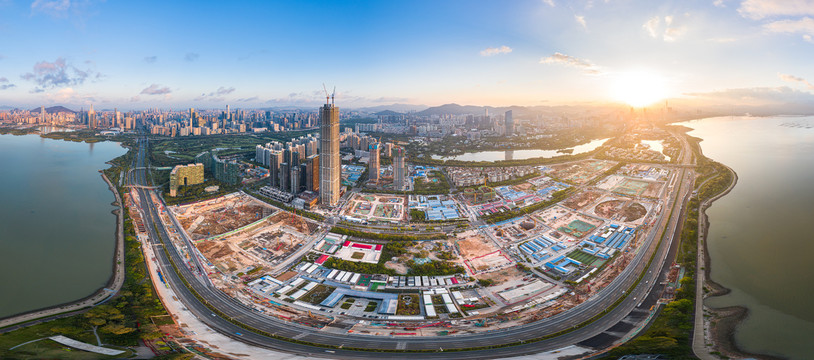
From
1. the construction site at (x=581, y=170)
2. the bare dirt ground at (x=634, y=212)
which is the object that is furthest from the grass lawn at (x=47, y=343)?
the construction site at (x=581, y=170)

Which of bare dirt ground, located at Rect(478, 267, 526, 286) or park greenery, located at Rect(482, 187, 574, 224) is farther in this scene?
park greenery, located at Rect(482, 187, 574, 224)

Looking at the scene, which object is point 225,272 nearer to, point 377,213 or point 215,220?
point 215,220

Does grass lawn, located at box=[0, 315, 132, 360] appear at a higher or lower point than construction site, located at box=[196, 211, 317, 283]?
lower

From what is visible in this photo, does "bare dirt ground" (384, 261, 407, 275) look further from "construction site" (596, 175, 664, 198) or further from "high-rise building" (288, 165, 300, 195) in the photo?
"construction site" (596, 175, 664, 198)

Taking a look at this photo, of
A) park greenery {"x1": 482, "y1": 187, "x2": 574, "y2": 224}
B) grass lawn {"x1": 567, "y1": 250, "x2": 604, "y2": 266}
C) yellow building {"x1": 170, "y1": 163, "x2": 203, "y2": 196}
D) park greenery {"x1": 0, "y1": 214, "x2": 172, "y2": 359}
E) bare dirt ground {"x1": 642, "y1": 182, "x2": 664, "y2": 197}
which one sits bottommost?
park greenery {"x1": 0, "y1": 214, "x2": 172, "y2": 359}

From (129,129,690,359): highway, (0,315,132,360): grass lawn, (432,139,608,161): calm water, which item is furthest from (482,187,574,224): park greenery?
(432,139,608,161): calm water

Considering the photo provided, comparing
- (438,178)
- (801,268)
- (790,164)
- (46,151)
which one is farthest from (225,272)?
(46,151)
